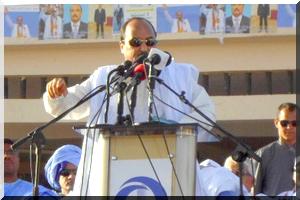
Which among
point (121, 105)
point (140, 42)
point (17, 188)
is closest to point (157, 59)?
point (121, 105)

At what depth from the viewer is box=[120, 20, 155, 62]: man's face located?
396 centimetres

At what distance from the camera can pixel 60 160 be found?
200 inches

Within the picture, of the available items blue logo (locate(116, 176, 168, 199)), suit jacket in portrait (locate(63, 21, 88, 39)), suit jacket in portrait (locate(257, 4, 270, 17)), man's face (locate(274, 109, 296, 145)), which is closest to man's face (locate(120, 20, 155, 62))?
blue logo (locate(116, 176, 168, 199))

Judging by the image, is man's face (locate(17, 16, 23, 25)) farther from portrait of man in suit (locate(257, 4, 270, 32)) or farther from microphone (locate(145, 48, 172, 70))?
microphone (locate(145, 48, 172, 70))

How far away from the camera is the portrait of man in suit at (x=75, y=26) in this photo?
18.8 meters

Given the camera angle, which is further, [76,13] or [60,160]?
[76,13]

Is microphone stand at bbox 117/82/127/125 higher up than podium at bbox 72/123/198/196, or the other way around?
microphone stand at bbox 117/82/127/125

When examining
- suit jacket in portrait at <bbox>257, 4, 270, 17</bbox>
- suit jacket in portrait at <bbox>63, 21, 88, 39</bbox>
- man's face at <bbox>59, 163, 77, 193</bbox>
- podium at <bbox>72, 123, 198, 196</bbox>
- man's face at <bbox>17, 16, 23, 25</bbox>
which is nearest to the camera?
podium at <bbox>72, 123, 198, 196</bbox>

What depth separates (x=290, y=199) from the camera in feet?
14.7

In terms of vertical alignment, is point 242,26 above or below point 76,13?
below

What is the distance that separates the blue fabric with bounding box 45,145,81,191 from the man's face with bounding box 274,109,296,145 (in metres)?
1.09

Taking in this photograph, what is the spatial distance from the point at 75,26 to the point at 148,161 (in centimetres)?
1591

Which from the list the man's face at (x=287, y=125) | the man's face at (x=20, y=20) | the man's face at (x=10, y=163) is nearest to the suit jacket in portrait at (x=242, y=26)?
the man's face at (x=20, y=20)

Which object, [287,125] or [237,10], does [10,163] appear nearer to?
[287,125]
